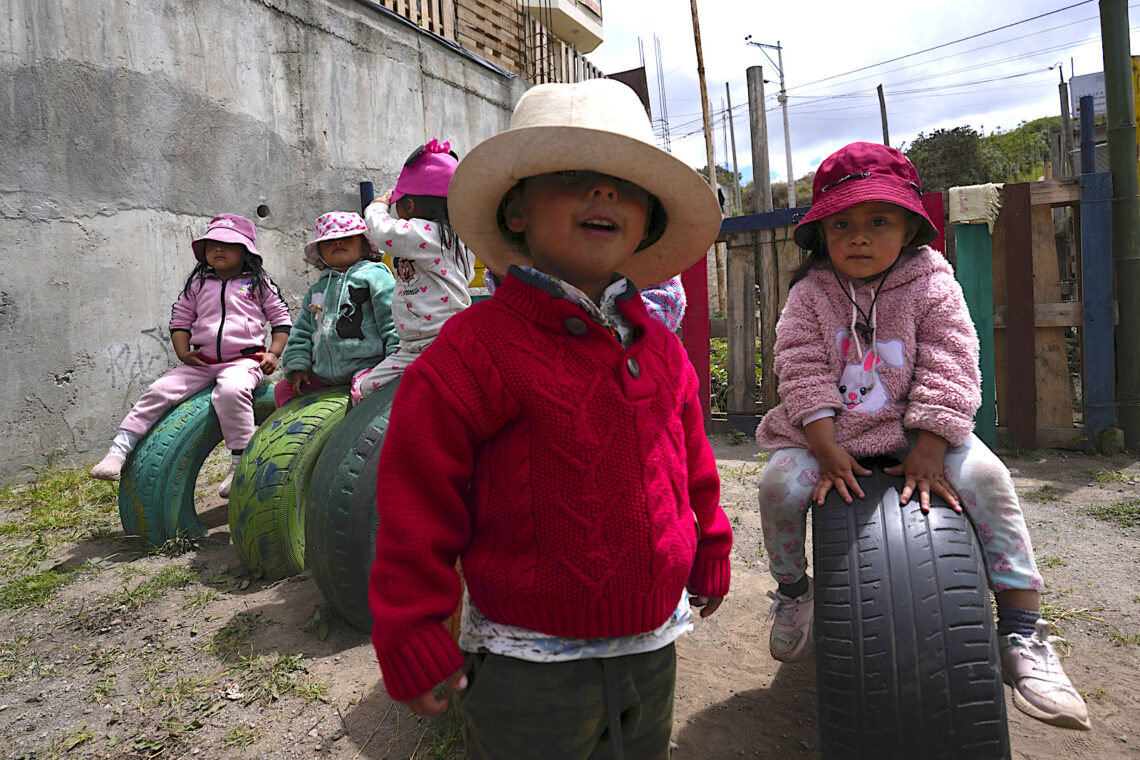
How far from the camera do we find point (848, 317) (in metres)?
2.28

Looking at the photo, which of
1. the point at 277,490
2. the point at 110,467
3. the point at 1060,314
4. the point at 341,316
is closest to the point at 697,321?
the point at 1060,314

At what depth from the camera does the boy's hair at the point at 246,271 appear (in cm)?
481

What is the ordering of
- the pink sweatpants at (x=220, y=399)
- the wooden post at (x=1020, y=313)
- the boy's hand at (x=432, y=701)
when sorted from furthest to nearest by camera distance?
the wooden post at (x=1020, y=313) → the pink sweatpants at (x=220, y=399) → the boy's hand at (x=432, y=701)

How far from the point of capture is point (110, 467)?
4152 mm

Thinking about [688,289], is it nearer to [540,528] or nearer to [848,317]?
[848,317]

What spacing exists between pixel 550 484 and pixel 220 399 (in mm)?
3792

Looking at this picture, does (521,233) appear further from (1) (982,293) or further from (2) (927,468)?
(1) (982,293)

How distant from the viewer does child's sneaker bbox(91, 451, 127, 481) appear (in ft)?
13.5

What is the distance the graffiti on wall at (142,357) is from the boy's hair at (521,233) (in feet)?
19.3

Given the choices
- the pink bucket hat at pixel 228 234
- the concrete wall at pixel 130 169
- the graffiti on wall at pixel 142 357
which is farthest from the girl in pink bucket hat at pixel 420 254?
the concrete wall at pixel 130 169

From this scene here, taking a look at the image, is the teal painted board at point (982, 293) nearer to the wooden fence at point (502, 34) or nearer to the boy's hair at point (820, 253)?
the boy's hair at point (820, 253)

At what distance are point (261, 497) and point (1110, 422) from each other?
569 cm

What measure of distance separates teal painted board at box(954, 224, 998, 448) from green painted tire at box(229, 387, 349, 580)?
4.41 meters

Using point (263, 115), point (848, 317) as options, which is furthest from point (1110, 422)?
point (263, 115)
